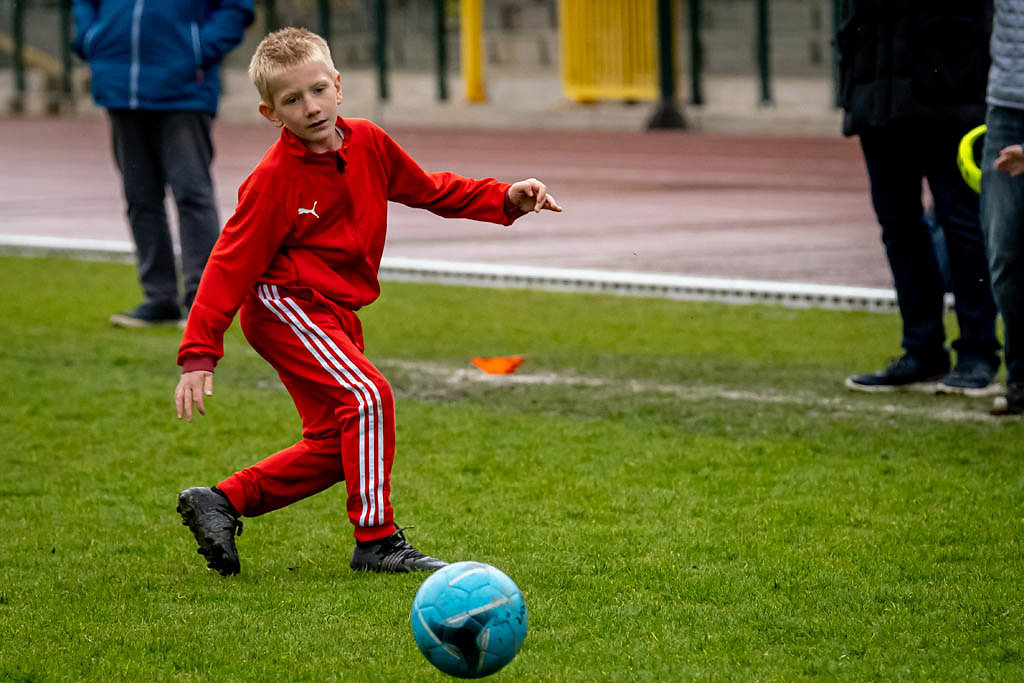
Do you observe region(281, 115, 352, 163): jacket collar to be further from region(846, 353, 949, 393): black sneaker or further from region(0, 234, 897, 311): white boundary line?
region(0, 234, 897, 311): white boundary line

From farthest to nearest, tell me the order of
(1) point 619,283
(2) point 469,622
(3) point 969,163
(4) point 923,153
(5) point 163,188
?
(1) point 619,283 < (5) point 163,188 < (4) point 923,153 < (3) point 969,163 < (2) point 469,622

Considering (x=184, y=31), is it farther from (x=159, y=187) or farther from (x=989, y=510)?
(x=989, y=510)

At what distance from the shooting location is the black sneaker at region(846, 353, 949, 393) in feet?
22.0

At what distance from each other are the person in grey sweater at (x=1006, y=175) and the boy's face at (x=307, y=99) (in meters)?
2.38

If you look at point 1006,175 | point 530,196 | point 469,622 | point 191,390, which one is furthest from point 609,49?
point 469,622

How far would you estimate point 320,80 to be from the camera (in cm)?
421

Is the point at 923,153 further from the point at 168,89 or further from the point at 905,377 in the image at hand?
the point at 168,89

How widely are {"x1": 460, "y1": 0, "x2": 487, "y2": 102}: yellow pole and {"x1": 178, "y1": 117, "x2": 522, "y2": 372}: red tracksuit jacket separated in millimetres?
27926

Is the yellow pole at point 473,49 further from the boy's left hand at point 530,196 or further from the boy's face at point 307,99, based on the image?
the boy's face at point 307,99

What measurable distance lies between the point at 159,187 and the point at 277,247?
14.4 feet

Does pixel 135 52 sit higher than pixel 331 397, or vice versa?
pixel 135 52

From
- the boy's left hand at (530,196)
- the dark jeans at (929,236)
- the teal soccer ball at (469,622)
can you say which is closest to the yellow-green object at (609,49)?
the dark jeans at (929,236)

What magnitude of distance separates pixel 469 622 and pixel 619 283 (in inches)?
246

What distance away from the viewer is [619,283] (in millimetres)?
9539
